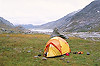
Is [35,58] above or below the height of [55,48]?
Answer: below

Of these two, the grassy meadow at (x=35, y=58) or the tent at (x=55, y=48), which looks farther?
the tent at (x=55, y=48)

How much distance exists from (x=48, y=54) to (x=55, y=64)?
11.3 ft

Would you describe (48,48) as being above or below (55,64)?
above

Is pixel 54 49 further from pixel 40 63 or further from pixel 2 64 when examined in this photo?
A: pixel 2 64

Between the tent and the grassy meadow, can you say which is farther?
the tent

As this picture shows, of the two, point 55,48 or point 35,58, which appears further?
point 55,48

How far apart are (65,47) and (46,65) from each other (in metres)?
7.11

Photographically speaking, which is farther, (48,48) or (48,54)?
(48,48)

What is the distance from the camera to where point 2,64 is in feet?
44.2

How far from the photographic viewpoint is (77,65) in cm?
1396

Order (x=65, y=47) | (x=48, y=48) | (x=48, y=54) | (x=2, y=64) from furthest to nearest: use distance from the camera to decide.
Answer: (x=65, y=47), (x=48, y=48), (x=48, y=54), (x=2, y=64)

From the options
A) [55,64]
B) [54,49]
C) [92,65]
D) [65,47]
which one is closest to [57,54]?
[54,49]

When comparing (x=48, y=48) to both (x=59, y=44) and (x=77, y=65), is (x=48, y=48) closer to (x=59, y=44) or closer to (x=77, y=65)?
(x=59, y=44)

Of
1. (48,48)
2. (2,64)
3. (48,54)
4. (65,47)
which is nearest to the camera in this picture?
(2,64)
